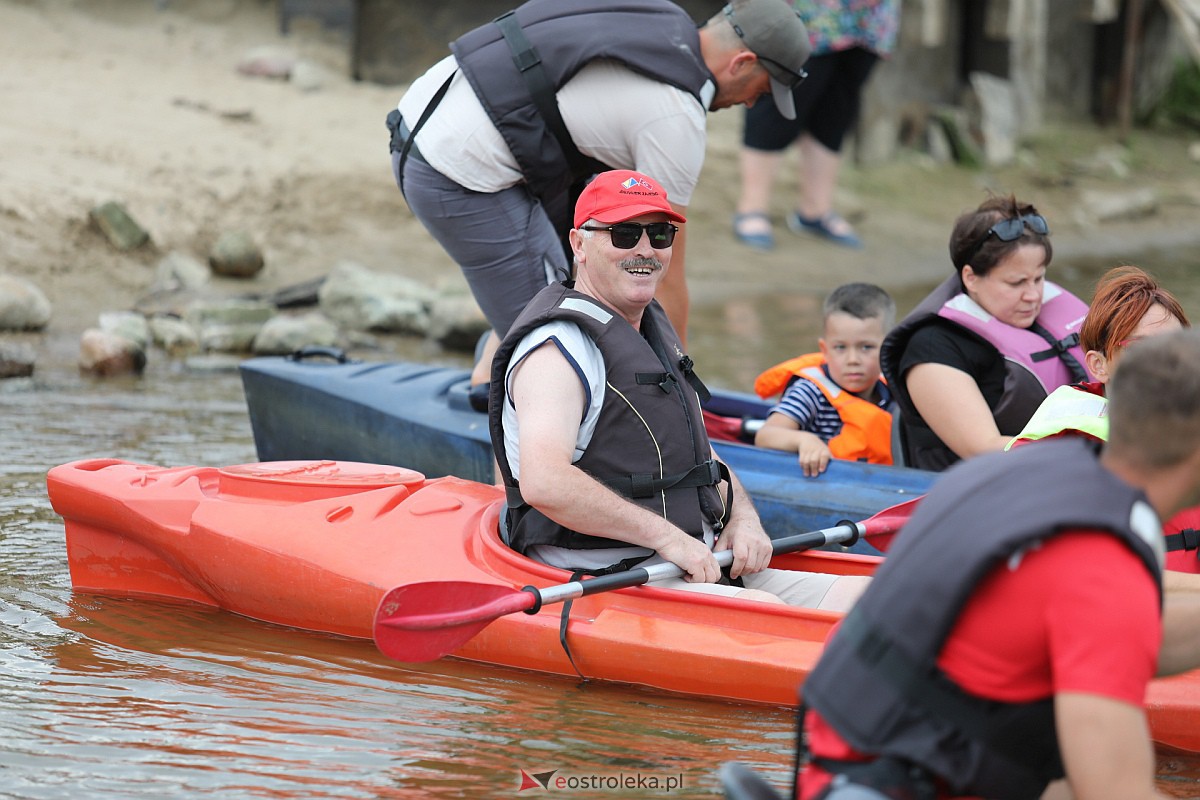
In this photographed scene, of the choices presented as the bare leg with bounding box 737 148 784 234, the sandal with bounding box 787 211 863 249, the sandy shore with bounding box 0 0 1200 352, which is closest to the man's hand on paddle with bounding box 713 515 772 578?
the sandy shore with bounding box 0 0 1200 352

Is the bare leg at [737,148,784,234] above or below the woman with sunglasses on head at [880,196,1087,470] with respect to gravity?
above

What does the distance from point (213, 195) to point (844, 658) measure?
21.6 ft

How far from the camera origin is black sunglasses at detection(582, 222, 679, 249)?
3.14 m

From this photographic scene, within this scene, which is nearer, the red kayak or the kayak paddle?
the kayak paddle

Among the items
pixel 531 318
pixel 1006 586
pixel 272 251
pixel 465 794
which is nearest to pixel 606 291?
pixel 531 318

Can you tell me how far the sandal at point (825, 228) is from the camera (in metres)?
9.41

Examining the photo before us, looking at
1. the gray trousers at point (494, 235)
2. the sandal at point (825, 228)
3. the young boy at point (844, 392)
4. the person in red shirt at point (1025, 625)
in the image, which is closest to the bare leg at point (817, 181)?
the sandal at point (825, 228)

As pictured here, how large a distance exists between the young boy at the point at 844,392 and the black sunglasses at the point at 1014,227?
53 centimetres

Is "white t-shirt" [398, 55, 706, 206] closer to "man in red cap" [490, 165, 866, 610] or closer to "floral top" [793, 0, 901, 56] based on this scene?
"man in red cap" [490, 165, 866, 610]

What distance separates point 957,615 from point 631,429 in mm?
1360

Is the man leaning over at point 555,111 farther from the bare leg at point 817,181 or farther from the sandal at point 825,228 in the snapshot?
the sandal at point 825,228

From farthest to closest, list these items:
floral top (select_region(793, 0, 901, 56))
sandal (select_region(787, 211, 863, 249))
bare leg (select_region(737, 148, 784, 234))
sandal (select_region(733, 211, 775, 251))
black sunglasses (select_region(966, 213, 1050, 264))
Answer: sandal (select_region(787, 211, 863, 249)), sandal (select_region(733, 211, 775, 251)), bare leg (select_region(737, 148, 784, 234)), floral top (select_region(793, 0, 901, 56)), black sunglasses (select_region(966, 213, 1050, 264))

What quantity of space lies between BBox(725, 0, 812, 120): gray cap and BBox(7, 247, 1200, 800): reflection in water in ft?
5.72

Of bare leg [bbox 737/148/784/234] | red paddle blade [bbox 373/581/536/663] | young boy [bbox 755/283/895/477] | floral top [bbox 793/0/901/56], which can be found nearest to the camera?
red paddle blade [bbox 373/581/536/663]
